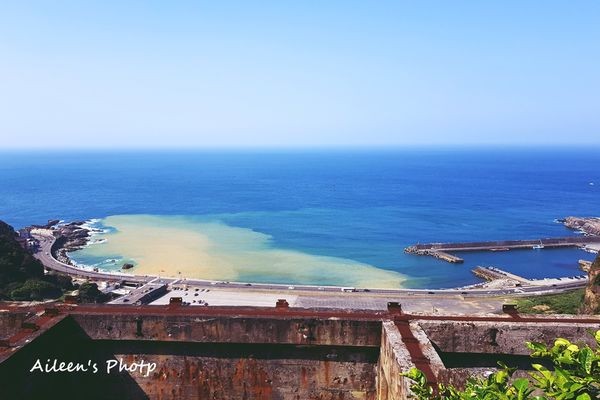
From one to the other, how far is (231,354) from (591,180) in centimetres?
22223

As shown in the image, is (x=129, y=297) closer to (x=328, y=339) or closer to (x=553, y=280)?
(x=328, y=339)

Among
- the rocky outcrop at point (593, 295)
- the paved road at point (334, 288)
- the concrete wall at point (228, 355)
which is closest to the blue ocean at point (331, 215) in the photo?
the paved road at point (334, 288)

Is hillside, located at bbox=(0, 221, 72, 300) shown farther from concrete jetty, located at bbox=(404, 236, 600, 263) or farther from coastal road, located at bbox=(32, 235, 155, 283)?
concrete jetty, located at bbox=(404, 236, 600, 263)

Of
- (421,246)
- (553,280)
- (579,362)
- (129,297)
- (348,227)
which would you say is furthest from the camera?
(348,227)

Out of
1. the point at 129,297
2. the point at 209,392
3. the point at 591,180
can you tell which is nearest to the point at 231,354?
the point at 209,392

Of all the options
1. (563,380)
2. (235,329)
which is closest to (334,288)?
(235,329)

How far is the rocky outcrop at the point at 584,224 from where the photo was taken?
9350 cm

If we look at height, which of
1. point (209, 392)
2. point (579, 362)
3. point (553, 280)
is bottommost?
point (553, 280)

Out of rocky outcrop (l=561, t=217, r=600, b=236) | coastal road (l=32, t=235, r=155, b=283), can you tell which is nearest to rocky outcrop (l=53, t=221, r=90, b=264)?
coastal road (l=32, t=235, r=155, b=283)

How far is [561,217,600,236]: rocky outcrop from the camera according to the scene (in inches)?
3681

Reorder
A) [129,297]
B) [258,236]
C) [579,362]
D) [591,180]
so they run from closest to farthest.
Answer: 1. [579,362]
2. [129,297]
3. [258,236]
4. [591,180]

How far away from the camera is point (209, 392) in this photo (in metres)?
9.82

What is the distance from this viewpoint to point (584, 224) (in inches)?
3863

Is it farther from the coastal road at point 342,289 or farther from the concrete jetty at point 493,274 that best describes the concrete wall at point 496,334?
the concrete jetty at point 493,274
